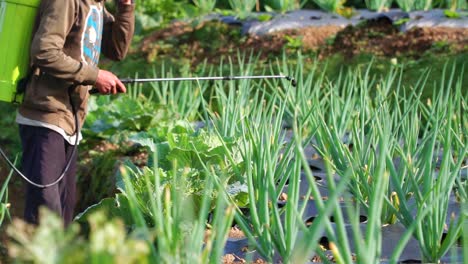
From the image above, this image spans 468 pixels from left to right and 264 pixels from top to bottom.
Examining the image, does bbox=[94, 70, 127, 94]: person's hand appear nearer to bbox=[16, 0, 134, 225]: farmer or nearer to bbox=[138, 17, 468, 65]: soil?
bbox=[16, 0, 134, 225]: farmer

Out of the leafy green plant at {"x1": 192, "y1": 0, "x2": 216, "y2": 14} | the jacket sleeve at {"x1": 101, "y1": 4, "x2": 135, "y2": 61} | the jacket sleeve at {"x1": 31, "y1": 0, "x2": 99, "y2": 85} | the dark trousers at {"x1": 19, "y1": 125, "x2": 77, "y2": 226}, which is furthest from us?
the leafy green plant at {"x1": 192, "y1": 0, "x2": 216, "y2": 14}

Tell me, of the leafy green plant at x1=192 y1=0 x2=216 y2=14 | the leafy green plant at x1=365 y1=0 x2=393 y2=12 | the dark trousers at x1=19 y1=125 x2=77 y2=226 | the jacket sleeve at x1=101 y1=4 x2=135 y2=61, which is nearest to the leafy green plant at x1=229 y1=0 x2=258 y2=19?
the leafy green plant at x1=192 y1=0 x2=216 y2=14

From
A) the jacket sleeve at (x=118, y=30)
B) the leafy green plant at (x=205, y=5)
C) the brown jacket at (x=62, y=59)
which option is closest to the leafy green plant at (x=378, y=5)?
the leafy green plant at (x=205, y=5)

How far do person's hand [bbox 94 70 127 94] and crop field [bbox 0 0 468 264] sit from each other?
0.28 meters

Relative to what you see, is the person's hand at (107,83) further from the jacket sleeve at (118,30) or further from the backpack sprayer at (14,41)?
the jacket sleeve at (118,30)

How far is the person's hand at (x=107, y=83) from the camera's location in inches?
126

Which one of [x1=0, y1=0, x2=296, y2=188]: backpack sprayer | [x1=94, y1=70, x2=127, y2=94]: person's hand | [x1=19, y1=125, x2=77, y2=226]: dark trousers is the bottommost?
[x1=19, y1=125, x2=77, y2=226]: dark trousers

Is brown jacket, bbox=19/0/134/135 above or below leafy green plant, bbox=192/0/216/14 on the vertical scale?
above

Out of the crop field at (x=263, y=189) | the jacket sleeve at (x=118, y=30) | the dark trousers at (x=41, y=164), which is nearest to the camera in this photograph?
the crop field at (x=263, y=189)

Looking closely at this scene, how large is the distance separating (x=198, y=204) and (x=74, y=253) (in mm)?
1562

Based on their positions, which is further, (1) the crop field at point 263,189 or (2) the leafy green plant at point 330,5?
(2) the leafy green plant at point 330,5

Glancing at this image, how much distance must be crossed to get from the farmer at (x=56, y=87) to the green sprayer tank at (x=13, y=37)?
0.03 m

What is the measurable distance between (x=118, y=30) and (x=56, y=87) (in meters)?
0.47

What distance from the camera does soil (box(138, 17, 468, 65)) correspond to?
6410 millimetres
